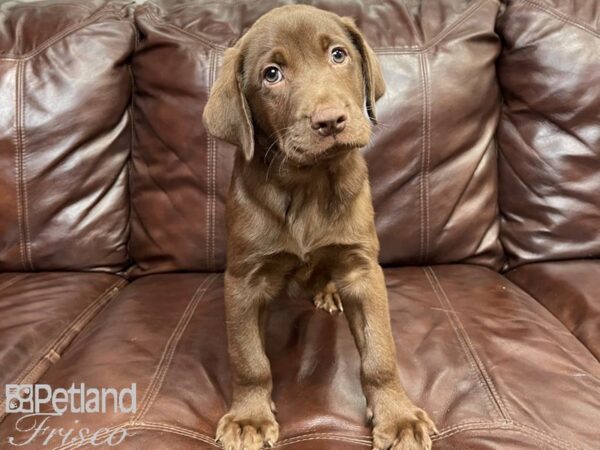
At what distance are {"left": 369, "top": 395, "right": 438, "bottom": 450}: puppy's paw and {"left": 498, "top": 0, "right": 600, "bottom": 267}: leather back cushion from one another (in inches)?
41.5

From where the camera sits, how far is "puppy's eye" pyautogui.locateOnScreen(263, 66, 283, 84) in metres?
1.42

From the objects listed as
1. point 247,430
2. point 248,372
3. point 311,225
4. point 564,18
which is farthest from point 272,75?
point 564,18

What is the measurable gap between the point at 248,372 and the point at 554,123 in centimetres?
148

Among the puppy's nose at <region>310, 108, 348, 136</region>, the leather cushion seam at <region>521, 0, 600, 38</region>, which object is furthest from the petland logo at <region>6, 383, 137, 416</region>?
the leather cushion seam at <region>521, 0, 600, 38</region>

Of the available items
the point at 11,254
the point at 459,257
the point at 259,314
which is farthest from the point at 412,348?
the point at 11,254

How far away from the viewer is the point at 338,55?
1.46 meters

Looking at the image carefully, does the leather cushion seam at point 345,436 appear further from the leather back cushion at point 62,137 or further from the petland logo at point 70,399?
the leather back cushion at point 62,137

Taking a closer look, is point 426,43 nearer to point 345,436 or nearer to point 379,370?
point 379,370

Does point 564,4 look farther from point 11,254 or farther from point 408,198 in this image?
point 11,254

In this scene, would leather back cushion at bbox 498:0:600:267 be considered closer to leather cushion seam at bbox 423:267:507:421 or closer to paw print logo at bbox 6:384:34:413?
leather cushion seam at bbox 423:267:507:421

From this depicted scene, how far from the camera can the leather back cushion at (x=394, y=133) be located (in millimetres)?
2107

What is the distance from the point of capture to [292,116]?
1.34 m

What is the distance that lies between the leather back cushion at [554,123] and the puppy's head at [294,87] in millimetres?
874

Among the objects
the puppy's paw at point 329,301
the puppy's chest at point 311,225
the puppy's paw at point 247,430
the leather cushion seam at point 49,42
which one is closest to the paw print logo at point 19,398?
the puppy's paw at point 247,430
